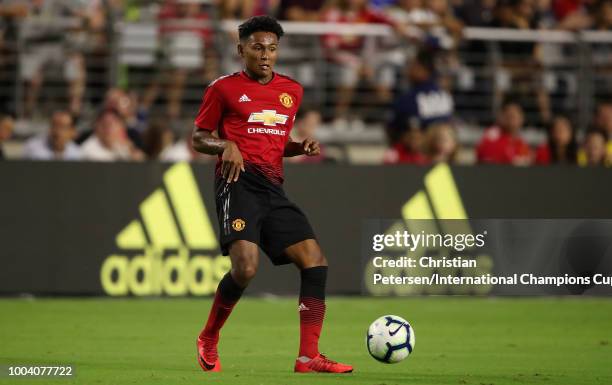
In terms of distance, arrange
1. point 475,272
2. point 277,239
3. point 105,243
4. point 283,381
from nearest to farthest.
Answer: point 283,381, point 277,239, point 475,272, point 105,243

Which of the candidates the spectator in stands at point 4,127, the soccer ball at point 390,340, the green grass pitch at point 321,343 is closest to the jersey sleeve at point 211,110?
the green grass pitch at point 321,343

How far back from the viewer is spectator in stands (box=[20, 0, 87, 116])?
1861cm

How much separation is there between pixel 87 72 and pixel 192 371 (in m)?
10.8

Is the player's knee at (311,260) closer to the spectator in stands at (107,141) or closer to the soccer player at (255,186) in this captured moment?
the soccer player at (255,186)

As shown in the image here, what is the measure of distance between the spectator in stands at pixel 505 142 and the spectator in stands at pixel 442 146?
1.06 meters

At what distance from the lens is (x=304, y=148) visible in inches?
357

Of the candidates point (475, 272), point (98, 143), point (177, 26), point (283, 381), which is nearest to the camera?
point (283, 381)

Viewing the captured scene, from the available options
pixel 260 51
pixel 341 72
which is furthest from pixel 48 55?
pixel 260 51

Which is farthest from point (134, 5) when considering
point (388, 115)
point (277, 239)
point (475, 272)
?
point (277, 239)

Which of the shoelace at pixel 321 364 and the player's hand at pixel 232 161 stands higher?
the player's hand at pixel 232 161

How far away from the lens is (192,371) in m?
9.03

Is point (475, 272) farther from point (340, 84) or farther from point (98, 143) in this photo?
point (340, 84)

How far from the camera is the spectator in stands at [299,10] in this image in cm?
1975

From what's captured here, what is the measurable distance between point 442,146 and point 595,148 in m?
2.01
